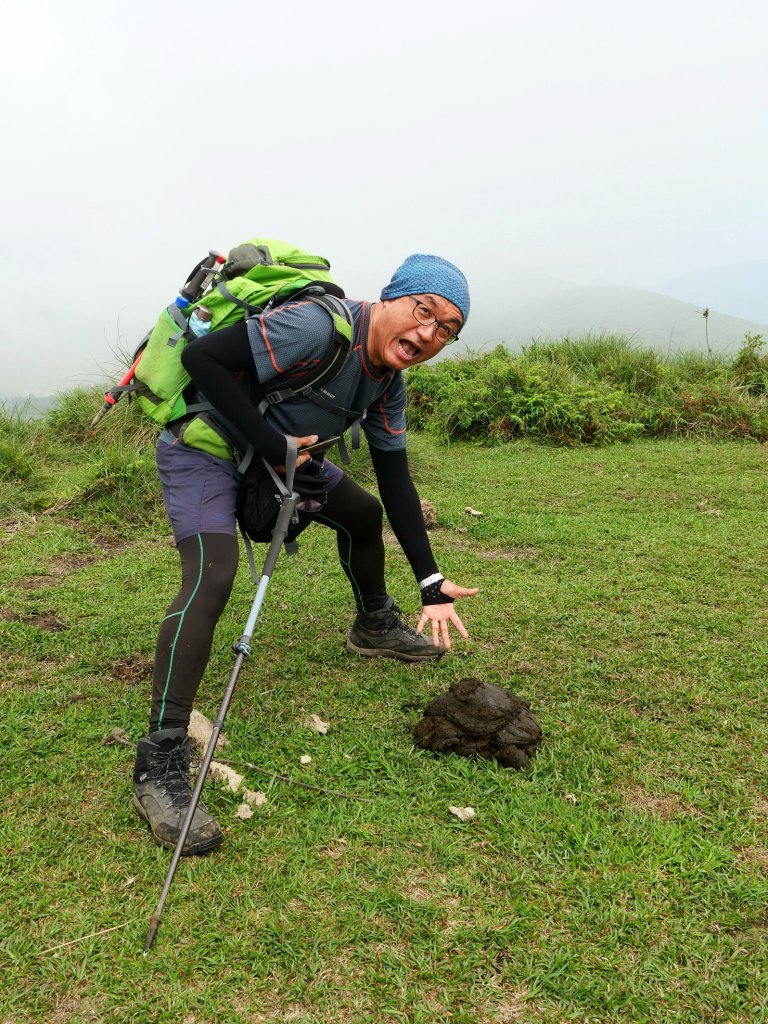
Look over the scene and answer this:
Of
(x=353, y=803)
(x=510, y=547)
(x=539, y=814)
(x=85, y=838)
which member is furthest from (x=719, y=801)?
(x=510, y=547)

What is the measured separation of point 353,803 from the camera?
2957 mm

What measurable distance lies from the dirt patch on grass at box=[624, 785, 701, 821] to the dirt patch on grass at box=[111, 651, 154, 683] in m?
2.41

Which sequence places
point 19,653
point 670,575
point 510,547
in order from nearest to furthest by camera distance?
point 19,653
point 670,575
point 510,547

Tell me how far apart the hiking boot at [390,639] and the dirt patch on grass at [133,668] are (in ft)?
3.75

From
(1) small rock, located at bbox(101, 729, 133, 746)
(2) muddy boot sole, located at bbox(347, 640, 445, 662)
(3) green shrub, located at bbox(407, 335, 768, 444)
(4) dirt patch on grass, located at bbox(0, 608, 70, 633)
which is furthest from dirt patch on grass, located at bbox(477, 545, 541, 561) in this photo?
(3) green shrub, located at bbox(407, 335, 768, 444)

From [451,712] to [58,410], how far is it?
9.49 metres

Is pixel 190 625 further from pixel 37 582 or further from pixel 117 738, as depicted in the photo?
pixel 37 582

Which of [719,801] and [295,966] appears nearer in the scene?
[295,966]

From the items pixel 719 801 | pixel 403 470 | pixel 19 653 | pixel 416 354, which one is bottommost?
pixel 19 653

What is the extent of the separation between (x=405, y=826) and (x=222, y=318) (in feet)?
6.67

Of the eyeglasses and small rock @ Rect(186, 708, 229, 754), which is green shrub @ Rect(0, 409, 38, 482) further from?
the eyeglasses

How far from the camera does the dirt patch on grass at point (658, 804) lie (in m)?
2.90

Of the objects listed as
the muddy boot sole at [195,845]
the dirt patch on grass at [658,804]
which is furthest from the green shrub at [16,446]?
the dirt patch on grass at [658,804]

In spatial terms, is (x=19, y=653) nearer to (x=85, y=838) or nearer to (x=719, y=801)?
(x=85, y=838)
